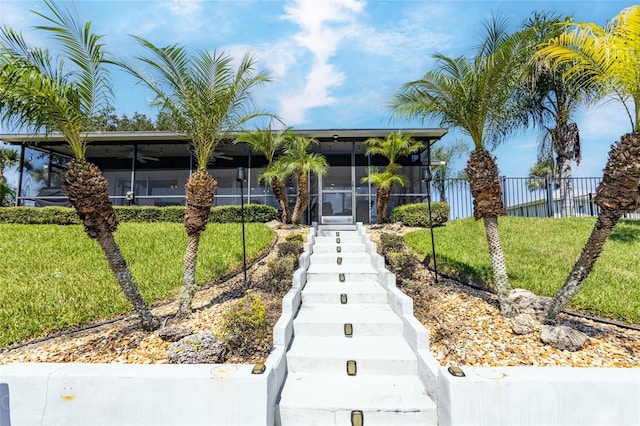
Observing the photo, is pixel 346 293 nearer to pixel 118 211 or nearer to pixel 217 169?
pixel 118 211

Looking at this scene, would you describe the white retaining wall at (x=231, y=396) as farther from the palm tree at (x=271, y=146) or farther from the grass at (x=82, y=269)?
Result: the palm tree at (x=271, y=146)

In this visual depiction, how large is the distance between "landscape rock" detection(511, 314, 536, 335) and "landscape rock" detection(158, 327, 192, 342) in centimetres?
484

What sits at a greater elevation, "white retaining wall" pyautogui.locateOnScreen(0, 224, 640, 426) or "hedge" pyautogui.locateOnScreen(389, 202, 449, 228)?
"hedge" pyautogui.locateOnScreen(389, 202, 449, 228)

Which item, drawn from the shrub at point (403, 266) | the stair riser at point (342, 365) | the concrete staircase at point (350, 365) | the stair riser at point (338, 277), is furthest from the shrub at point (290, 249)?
the stair riser at point (342, 365)

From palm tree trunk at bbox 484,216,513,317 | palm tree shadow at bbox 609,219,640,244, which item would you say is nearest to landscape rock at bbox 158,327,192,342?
palm tree trunk at bbox 484,216,513,317

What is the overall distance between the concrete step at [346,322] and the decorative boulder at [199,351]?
113 centimetres

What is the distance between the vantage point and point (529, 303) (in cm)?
514

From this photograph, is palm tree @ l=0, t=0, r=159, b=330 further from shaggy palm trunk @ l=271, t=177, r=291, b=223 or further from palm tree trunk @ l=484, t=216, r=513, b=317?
shaggy palm trunk @ l=271, t=177, r=291, b=223

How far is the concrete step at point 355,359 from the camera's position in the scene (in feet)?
12.6

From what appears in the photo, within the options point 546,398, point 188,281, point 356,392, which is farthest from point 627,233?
point 188,281

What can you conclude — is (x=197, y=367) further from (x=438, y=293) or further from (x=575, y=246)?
(x=575, y=246)

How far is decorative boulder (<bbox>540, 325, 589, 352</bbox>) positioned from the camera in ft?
13.3

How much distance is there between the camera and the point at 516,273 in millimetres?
6633

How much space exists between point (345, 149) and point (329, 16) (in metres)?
7.82
